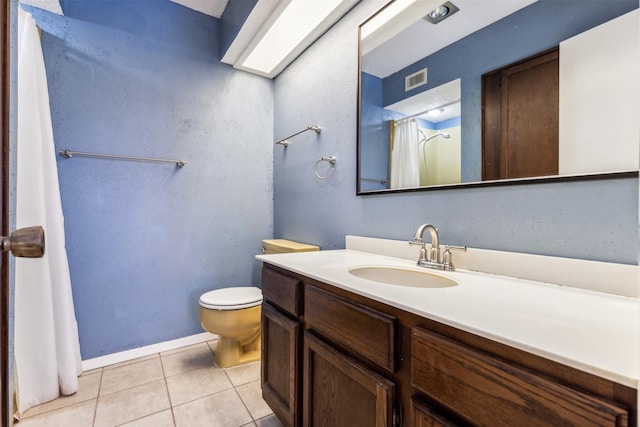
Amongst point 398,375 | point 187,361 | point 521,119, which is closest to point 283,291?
point 398,375

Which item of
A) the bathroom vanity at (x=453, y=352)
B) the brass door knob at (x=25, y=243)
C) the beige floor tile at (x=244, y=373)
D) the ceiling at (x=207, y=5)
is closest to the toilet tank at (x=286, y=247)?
the bathroom vanity at (x=453, y=352)

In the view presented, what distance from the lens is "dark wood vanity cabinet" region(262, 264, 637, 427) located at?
1.44ft

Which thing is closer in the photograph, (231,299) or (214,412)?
(214,412)

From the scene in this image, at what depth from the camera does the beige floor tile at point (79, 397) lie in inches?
57.4

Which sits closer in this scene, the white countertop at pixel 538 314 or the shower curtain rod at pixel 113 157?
the white countertop at pixel 538 314

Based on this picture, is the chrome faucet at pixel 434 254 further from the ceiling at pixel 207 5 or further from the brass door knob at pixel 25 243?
the ceiling at pixel 207 5

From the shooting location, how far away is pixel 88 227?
71.3 inches

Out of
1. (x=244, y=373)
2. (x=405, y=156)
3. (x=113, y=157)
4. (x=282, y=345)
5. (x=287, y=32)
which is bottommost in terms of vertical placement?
(x=244, y=373)

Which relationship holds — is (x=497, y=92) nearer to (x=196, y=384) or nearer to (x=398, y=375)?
(x=398, y=375)

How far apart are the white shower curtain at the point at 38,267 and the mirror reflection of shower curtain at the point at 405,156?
1857 millimetres

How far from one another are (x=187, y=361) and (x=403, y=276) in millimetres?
1635

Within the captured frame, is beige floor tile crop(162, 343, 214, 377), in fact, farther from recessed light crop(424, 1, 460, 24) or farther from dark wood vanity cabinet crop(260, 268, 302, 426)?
recessed light crop(424, 1, 460, 24)

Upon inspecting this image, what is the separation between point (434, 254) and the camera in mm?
1114

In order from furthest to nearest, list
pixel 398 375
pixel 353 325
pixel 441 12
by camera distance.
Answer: pixel 441 12
pixel 353 325
pixel 398 375
